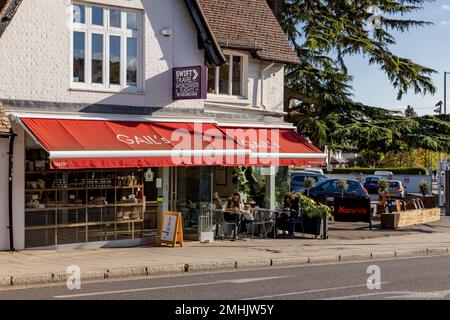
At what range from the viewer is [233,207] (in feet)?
71.0

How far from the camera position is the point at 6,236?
17.1 metres

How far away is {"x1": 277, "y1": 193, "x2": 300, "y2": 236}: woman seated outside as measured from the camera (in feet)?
74.1

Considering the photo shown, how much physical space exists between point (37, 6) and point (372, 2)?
17456 mm

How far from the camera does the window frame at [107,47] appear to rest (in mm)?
18609

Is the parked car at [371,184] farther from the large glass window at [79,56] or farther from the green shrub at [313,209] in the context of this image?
the large glass window at [79,56]

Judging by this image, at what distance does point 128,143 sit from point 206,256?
135 inches

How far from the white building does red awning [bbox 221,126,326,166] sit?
7 cm

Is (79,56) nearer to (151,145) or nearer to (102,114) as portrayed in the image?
(102,114)

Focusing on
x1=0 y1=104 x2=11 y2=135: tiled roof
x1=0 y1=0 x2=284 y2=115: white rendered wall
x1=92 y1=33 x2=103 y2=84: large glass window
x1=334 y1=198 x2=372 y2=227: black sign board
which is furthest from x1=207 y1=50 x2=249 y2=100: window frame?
x1=0 y1=104 x2=11 y2=135: tiled roof

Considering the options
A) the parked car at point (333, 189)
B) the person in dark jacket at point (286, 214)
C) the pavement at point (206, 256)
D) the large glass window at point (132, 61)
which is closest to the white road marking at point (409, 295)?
the pavement at point (206, 256)

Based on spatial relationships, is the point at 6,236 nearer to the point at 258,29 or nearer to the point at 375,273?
the point at 375,273

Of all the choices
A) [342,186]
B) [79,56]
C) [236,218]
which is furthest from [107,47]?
[342,186]

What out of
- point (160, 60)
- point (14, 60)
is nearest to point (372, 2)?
point (160, 60)

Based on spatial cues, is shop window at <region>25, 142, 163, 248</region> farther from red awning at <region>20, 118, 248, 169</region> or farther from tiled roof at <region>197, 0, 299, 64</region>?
tiled roof at <region>197, 0, 299, 64</region>
